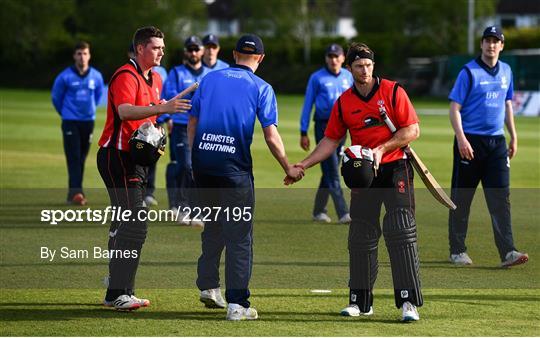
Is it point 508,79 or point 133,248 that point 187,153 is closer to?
point 508,79

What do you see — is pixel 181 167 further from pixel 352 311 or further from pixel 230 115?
pixel 352 311

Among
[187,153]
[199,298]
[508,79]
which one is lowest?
[199,298]

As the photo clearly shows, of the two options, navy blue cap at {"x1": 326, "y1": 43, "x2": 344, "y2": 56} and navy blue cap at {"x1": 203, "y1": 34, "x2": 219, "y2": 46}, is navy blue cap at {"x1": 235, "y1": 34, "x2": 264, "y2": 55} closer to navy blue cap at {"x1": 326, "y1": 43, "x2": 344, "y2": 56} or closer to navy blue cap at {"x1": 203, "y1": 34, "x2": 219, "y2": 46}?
navy blue cap at {"x1": 203, "y1": 34, "x2": 219, "y2": 46}

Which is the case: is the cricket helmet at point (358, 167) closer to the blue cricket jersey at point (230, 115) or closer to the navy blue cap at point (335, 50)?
the blue cricket jersey at point (230, 115)

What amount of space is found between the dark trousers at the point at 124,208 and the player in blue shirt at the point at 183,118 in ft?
17.2

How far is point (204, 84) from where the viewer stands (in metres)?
8.77

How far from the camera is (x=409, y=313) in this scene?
841cm

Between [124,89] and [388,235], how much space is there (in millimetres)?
2405

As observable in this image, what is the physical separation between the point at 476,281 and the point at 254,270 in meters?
2.16

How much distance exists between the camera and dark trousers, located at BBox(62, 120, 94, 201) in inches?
650

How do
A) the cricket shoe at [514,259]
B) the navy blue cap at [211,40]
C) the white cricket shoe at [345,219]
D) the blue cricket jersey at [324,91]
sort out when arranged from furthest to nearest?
the blue cricket jersey at [324,91] < the navy blue cap at [211,40] < the white cricket shoe at [345,219] < the cricket shoe at [514,259]

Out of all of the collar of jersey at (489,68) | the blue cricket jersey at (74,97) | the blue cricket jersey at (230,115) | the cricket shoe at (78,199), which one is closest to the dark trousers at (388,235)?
the blue cricket jersey at (230,115)

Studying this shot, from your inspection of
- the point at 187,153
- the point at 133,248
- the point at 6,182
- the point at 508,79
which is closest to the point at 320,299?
the point at 133,248

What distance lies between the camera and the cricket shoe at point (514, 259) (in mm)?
11005
